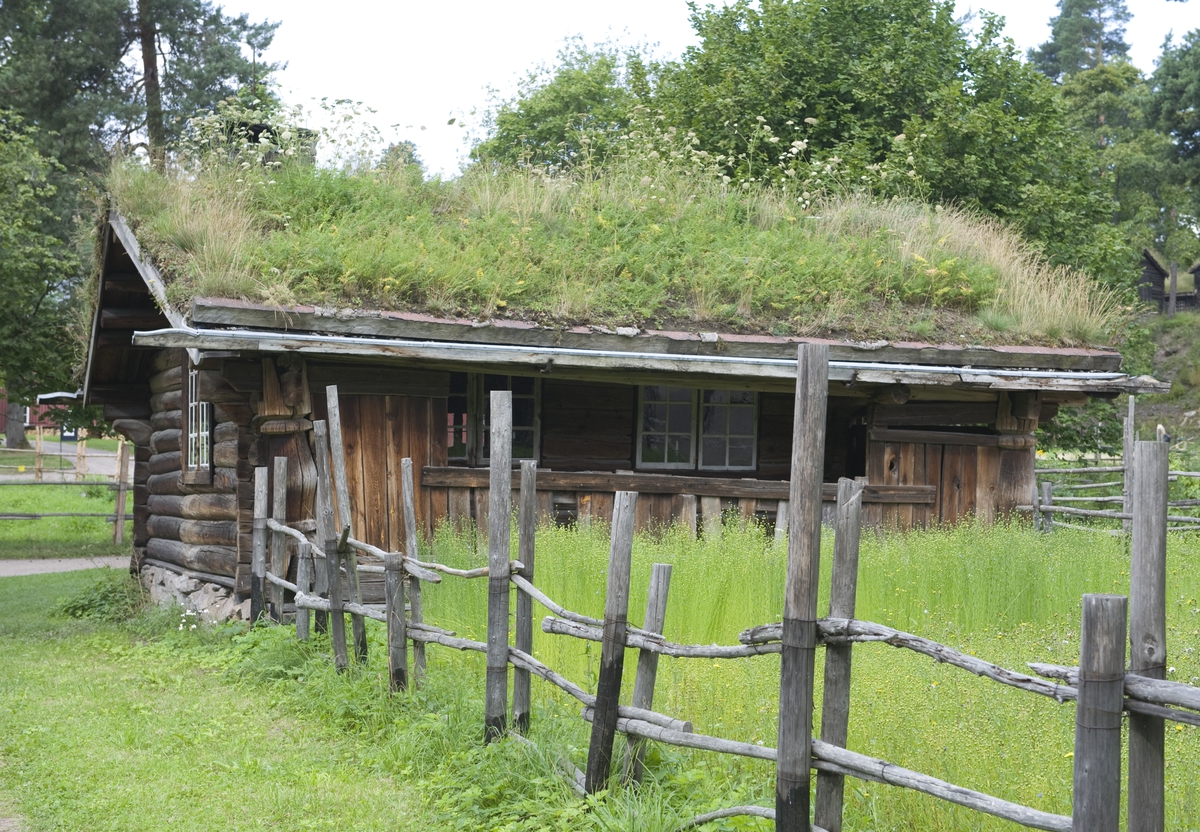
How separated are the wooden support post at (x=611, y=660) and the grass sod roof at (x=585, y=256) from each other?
17.5 feet

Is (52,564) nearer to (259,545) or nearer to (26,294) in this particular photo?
(26,294)

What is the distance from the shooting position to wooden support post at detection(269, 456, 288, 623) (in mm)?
9234

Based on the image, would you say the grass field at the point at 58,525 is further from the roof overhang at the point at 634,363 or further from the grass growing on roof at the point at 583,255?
the roof overhang at the point at 634,363

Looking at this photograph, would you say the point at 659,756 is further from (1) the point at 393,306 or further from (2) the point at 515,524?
(1) the point at 393,306

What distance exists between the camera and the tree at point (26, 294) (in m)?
18.3

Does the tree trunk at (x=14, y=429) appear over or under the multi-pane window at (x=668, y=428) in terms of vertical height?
under

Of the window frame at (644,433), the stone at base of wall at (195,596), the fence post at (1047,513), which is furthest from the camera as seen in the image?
the fence post at (1047,513)

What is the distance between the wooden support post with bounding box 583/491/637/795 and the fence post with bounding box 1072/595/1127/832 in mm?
2118

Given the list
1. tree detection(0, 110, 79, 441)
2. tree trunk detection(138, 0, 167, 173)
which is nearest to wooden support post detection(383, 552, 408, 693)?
tree detection(0, 110, 79, 441)

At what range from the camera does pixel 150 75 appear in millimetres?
29438

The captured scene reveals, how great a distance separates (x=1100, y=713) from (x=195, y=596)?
33.5 ft

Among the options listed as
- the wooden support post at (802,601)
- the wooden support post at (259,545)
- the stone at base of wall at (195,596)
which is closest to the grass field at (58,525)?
the stone at base of wall at (195,596)

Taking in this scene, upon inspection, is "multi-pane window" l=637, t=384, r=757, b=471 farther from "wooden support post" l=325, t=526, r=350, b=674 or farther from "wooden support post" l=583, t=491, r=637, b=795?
"wooden support post" l=583, t=491, r=637, b=795

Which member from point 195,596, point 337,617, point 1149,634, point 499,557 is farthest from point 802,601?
point 195,596
